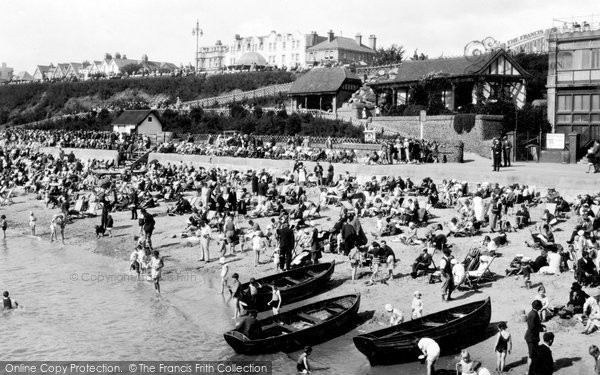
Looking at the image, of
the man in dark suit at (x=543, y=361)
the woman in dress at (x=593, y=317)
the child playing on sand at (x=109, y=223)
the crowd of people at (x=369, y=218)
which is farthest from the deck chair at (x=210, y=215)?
the man in dark suit at (x=543, y=361)

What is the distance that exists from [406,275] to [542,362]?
728 centimetres

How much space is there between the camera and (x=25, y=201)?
39.5 meters

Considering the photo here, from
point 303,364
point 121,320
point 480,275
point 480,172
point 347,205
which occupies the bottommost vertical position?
point 121,320

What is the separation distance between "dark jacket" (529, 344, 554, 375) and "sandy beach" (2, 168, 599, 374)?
4.63 feet

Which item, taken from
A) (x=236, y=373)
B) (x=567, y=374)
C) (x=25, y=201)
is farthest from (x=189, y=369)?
(x=25, y=201)

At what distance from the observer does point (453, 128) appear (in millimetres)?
40125

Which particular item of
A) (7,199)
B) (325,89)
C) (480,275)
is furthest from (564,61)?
(7,199)

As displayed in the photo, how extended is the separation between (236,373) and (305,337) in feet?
5.73

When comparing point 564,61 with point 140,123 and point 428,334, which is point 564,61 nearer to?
point 428,334

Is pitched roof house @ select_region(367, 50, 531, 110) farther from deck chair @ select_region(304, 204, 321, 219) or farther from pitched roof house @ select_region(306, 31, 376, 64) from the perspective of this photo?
pitched roof house @ select_region(306, 31, 376, 64)

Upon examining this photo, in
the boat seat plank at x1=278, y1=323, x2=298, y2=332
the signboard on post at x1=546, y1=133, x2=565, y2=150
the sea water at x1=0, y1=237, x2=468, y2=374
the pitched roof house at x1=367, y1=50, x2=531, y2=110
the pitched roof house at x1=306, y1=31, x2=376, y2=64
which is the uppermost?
the pitched roof house at x1=306, y1=31, x2=376, y2=64

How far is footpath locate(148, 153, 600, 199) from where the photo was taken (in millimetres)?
25562

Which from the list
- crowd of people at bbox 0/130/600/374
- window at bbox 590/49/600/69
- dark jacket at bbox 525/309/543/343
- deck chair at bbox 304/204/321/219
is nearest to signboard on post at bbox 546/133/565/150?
window at bbox 590/49/600/69

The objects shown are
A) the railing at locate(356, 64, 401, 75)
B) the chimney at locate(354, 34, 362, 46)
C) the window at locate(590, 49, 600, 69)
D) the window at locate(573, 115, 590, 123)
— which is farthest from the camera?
the chimney at locate(354, 34, 362, 46)
